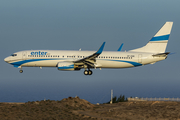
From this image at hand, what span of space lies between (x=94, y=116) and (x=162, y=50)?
24030mm

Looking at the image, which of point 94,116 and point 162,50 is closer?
point 94,116

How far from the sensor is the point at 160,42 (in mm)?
61469

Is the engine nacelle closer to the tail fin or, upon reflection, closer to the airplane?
the airplane

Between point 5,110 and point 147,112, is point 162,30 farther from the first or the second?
point 5,110

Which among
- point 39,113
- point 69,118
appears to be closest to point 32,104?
point 39,113

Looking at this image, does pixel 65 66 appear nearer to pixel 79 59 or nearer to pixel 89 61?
pixel 79 59

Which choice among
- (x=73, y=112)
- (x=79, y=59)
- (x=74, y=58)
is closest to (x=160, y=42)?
(x=79, y=59)

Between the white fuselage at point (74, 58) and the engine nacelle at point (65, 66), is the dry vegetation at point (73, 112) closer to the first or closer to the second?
the engine nacelle at point (65, 66)

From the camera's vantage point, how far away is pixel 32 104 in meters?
50.8

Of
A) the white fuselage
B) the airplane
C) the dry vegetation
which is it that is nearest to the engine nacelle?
the airplane

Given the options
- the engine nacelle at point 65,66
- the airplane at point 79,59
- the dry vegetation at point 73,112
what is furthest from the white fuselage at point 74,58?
the dry vegetation at point 73,112

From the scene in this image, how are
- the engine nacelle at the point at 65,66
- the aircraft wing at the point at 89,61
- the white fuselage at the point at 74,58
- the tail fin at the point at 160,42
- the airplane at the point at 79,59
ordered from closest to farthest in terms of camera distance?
the aircraft wing at the point at 89,61, the engine nacelle at the point at 65,66, the airplane at the point at 79,59, the white fuselage at the point at 74,58, the tail fin at the point at 160,42

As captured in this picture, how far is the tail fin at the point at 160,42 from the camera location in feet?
201

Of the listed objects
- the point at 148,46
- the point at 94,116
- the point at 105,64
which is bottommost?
the point at 94,116
